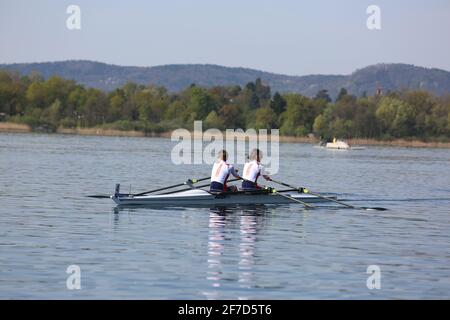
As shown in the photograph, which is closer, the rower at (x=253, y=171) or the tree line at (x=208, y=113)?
the rower at (x=253, y=171)

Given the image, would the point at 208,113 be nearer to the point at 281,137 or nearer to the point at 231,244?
the point at 281,137

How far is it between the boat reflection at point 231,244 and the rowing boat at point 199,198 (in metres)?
0.32

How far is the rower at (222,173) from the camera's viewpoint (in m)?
28.2

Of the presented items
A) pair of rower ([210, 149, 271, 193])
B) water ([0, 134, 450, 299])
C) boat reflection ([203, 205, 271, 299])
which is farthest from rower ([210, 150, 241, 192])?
A: water ([0, 134, 450, 299])

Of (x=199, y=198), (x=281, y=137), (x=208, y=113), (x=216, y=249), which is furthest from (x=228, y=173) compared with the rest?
(x=208, y=113)

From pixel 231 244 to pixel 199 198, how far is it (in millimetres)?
7452

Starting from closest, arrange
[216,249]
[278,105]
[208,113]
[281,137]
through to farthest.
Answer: [216,249], [281,137], [208,113], [278,105]

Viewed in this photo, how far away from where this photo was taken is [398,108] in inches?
6166

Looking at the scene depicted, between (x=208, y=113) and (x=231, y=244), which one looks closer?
(x=231, y=244)

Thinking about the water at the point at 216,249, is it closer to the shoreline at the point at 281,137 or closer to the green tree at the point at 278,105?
the shoreline at the point at 281,137

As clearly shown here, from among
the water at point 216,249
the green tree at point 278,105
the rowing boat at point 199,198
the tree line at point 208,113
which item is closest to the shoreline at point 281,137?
the tree line at point 208,113

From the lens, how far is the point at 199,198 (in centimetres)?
2848

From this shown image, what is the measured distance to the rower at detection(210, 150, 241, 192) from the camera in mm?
28172
